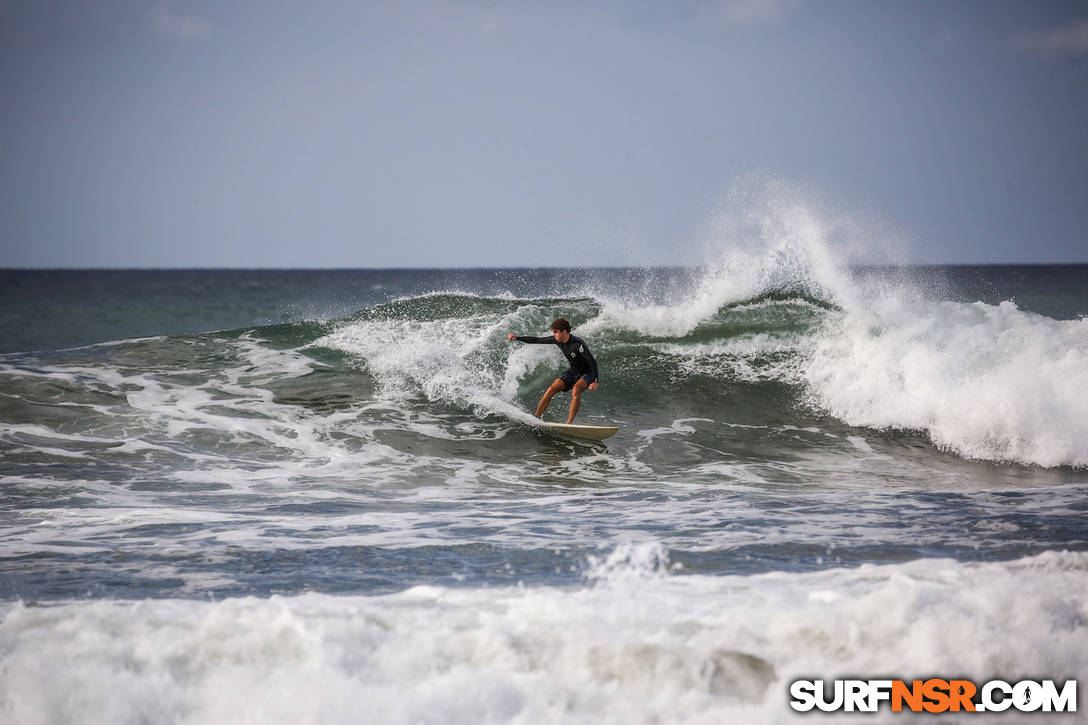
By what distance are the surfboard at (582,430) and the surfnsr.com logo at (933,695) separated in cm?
728

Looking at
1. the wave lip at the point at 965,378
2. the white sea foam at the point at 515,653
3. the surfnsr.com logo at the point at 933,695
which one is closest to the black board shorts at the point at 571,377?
the wave lip at the point at 965,378

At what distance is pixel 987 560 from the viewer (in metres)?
6.14

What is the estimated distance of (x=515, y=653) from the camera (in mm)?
4367

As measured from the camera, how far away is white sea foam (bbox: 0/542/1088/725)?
3988 millimetres

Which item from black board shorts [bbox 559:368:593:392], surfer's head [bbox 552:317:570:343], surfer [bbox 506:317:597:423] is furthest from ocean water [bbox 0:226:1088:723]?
surfer's head [bbox 552:317:570:343]

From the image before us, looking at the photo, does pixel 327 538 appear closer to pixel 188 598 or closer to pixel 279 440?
pixel 188 598

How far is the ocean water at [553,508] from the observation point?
421 centimetres

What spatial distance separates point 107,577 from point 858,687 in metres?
4.63

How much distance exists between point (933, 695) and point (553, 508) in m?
4.42

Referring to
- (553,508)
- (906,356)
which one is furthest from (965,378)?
(553,508)

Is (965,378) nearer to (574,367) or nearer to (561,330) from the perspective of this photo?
(574,367)

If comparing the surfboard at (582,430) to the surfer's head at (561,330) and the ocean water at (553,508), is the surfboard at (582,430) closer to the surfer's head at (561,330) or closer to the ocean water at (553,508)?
→ the ocean water at (553,508)

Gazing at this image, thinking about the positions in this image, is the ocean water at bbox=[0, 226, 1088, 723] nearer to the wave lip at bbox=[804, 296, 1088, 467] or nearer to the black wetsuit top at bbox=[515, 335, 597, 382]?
the wave lip at bbox=[804, 296, 1088, 467]

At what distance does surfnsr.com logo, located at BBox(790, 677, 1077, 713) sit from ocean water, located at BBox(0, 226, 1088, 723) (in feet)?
0.29
